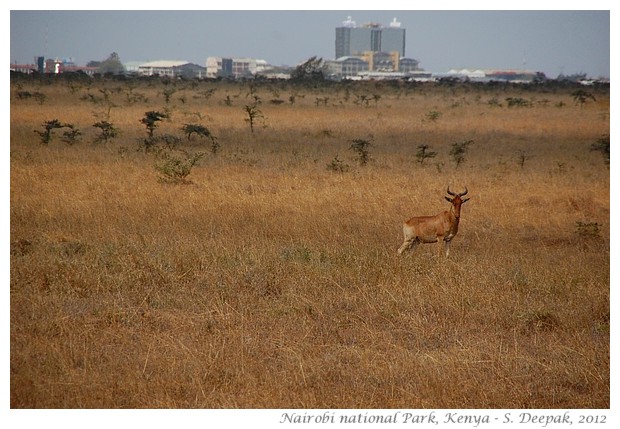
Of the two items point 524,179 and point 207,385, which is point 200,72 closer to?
point 524,179

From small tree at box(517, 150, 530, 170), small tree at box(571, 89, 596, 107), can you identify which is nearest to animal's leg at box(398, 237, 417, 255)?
small tree at box(517, 150, 530, 170)

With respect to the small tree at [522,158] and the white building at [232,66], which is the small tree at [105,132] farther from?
the white building at [232,66]

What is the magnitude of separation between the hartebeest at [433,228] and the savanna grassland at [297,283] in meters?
0.25

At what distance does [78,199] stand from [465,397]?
8.42m

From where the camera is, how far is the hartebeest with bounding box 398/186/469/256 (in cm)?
977

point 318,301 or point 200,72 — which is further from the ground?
point 200,72

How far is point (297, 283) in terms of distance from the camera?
Result: 8.07m

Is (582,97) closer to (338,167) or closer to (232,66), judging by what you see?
(338,167)

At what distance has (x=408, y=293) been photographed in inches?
308

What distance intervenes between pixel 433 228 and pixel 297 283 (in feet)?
7.85

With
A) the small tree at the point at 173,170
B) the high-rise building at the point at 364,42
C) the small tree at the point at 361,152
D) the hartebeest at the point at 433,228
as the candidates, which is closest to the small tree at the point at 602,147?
the small tree at the point at 361,152

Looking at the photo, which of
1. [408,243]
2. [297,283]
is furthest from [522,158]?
[297,283]

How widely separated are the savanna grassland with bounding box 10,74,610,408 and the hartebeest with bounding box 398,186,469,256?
25 centimetres

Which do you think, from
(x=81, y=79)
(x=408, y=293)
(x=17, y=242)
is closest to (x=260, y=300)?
(x=408, y=293)
